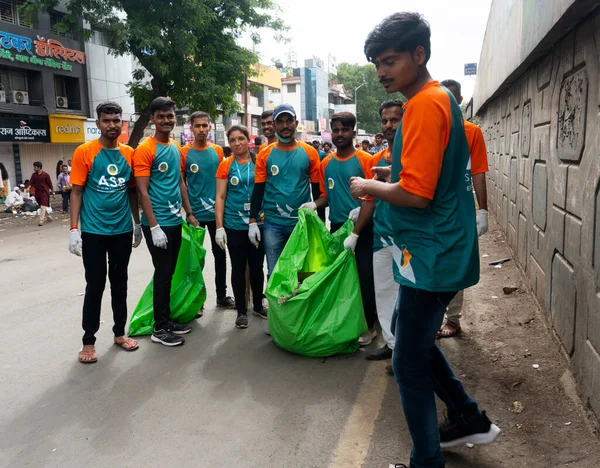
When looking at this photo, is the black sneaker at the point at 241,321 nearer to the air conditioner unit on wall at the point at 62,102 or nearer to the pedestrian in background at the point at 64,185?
the pedestrian in background at the point at 64,185

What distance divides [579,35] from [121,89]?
2332cm

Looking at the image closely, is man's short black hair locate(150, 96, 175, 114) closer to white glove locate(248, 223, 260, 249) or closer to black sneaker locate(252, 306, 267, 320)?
white glove locate(248, 223, 260, 249)

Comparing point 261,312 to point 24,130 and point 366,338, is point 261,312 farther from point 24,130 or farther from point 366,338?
point 24,130

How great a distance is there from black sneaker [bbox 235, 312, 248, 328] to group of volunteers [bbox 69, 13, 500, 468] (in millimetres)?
12

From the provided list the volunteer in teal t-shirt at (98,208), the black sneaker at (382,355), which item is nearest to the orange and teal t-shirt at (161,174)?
the volunteer in teal t-shirt at (98,208)

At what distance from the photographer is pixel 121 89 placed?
77.8ft

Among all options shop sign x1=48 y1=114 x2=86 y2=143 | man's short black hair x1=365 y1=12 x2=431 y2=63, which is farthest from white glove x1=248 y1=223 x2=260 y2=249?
shop sign x1=48 y1=114 x2=86 y2=143

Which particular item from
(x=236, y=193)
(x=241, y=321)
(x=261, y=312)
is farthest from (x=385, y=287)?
(x=236, y=193)

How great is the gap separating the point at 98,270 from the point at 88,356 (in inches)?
24.0

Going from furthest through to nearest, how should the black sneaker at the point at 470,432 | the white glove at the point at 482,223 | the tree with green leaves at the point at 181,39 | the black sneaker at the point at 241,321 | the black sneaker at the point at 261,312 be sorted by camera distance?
the tree with green leaves at the point at 181,39
the black sneaker at the point at 261,312
the black sneaker at the point at 241,321
the white glove at the point at 482,223
the black sneaker at the point at 470,432

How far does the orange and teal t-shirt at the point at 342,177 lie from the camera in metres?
3.93

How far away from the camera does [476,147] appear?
11.4 ft

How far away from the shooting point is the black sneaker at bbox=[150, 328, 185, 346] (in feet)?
13.3

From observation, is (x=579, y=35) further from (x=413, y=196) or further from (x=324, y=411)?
(x=324, y=411)
